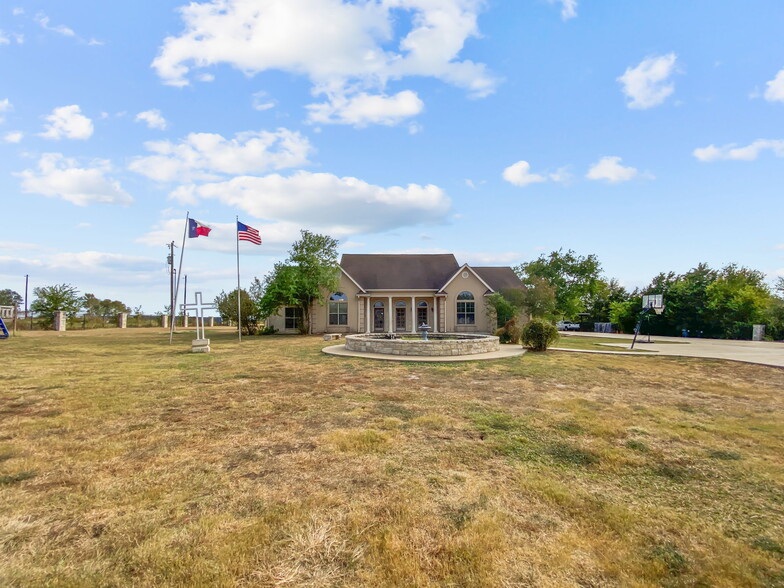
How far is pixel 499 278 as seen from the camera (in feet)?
109

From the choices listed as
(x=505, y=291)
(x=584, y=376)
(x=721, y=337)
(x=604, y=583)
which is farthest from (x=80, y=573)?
(x=721, y=337)

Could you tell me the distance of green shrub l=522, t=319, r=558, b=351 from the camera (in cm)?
1750

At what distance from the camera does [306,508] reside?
11.8 ft

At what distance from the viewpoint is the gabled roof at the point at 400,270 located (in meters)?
31.6

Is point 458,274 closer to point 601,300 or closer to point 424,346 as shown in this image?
point 424,346

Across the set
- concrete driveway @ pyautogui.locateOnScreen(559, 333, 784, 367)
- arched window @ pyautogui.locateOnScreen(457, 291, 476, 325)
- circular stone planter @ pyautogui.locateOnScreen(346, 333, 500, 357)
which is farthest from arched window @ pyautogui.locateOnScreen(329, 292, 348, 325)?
concrete driveway @ pyautogui.locateOnScreen(559, 333, 784, 367)

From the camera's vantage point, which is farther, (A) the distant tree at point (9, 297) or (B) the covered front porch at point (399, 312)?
(A) the distant tree at point (9, 297)

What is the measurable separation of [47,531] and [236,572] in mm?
1855

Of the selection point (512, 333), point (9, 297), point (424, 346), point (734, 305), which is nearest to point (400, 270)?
point (512, 333)

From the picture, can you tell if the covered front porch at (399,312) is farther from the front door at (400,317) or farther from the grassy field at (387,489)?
the grassy field at (387,489)

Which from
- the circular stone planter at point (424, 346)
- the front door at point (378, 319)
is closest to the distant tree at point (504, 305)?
the front door at point (378, 319)

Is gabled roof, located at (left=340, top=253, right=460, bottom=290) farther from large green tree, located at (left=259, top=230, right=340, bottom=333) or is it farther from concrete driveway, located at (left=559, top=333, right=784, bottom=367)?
concrete driveway, located at (left=559, top=333, right=784, bottom=367)

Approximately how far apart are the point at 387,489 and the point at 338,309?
1068 inches

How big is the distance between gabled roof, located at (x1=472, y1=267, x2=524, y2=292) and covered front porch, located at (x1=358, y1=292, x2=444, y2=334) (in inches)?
191
